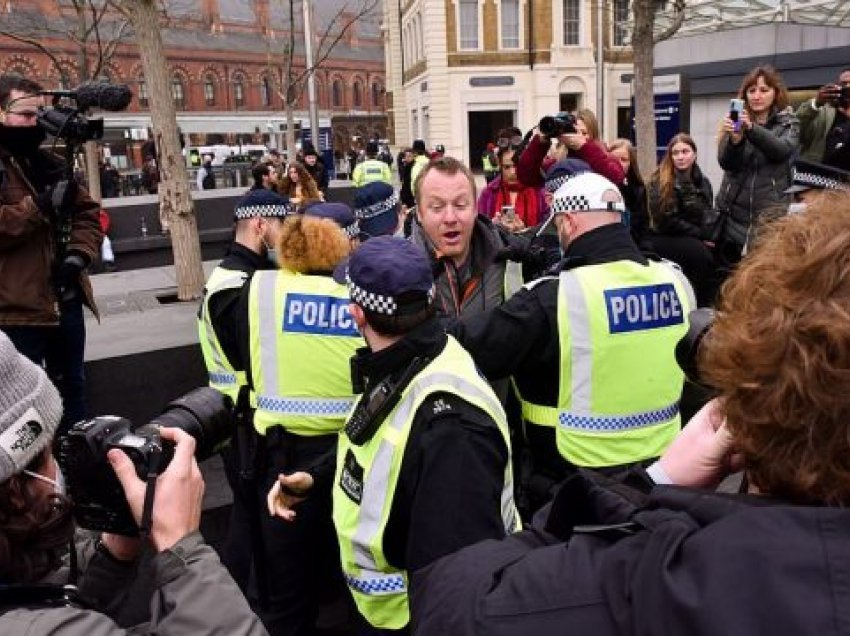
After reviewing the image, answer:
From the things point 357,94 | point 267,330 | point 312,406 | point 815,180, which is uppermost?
point 357,94

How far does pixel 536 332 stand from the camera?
279cm

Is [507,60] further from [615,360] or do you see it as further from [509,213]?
[615,360]

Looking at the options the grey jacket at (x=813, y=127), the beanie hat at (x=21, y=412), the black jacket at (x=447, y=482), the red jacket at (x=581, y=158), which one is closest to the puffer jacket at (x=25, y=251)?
the black jacket at (x=447, y=482)

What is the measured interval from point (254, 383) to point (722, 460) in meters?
2.23

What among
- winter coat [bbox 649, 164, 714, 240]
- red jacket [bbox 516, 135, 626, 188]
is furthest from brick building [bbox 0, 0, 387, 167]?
winter coat [bbox 649, 164, 714, 240]

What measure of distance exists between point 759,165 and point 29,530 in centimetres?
552

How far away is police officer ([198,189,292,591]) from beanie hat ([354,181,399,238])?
61.4 inches

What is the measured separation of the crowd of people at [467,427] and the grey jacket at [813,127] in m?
1.11

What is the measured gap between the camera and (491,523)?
2.08 meters

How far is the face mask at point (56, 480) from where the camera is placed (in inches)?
57.6

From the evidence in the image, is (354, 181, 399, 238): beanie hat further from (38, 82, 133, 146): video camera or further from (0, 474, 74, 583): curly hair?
(0, 474, 74, 583): curly hair

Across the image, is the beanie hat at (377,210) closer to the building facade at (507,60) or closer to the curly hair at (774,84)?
the curly hair at (774,84)

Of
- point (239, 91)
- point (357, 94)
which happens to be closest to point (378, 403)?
point (239, 91)

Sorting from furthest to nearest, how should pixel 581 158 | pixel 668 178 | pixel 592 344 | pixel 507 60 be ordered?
pixel 507 60, pixel 668 178, pixel 581 158, pixel 592 344
